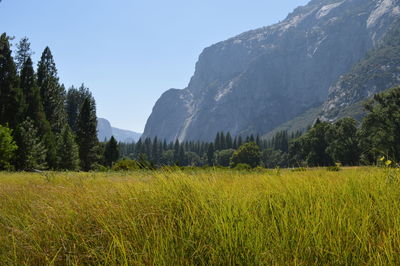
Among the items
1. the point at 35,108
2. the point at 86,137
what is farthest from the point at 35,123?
the point at 86,137

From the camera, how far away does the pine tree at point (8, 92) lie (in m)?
36.6

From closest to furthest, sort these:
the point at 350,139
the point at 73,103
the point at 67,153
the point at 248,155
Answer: the point at 67,153 → the point at 350,139 → the point at 73,103 → the point at 248,155

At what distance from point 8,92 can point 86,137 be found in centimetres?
1573

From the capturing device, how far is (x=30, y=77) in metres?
44.9

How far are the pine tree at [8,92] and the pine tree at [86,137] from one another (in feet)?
45.0

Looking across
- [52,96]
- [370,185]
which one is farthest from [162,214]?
[52,96]

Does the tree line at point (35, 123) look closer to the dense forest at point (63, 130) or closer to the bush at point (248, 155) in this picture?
the dense forest at point (63, 130)

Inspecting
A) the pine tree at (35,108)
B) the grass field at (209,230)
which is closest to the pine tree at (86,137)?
the pine tree at (35,108)

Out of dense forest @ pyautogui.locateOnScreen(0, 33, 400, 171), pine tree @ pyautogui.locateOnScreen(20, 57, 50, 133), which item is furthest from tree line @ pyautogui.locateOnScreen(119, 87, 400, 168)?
pine tree @ pyautogui.locateOnScreen(20, 57, 50, 133)

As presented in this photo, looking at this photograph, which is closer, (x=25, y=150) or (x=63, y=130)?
(x=25, y=150)

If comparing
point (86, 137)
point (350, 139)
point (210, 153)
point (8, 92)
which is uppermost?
point (8, 92)

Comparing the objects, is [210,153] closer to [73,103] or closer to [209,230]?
[73,103]

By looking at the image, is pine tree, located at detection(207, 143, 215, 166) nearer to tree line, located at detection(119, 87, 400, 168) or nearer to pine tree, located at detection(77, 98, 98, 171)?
tree line, located at detection(119, 87, 400, 168)

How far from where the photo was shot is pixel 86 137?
51500 mm
